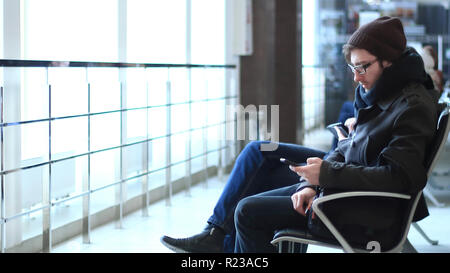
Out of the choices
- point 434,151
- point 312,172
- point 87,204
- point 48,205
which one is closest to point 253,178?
point 312,172

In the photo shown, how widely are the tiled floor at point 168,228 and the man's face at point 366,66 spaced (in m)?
1.46

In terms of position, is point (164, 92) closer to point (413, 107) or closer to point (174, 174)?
point (174, 174)

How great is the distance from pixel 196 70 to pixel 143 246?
274 centimetres

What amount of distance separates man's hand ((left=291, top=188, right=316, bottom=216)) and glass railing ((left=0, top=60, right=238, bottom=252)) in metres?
1.46

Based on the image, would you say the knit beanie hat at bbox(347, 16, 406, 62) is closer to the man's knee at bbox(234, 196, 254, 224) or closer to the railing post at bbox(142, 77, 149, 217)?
the man's knee at bbox(234, 196, 254, 224)

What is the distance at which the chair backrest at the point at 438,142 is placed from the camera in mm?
2215

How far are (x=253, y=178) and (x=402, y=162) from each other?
2.69 ft

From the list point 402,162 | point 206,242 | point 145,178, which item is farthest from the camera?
point 145,178

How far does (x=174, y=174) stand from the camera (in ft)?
18.4

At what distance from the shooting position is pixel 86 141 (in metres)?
3.84

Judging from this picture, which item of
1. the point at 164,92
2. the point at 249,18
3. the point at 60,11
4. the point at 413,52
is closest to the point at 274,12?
the point at 249,18

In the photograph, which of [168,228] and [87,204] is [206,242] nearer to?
[87,204]

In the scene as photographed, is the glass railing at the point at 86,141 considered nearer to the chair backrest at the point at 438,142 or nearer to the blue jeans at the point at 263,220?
the blue jeans at the point at 263,220

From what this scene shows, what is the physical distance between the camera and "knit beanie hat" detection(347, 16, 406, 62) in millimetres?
2283
